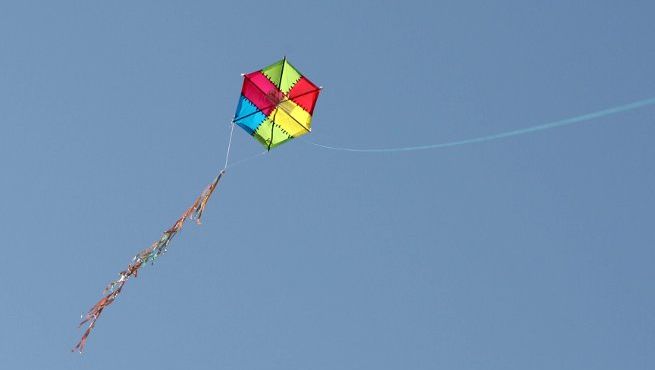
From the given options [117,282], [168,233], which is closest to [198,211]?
[168,233]

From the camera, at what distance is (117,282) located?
33500 millimetres

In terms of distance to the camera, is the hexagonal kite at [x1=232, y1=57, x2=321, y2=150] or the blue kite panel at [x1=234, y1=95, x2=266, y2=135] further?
the blue kite panel at [x1=234, y1=95, x2=266, y2=135]

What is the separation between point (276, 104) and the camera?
37375mm

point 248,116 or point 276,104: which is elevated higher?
point 276,104

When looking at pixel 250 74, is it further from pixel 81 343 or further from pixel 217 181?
pixel 81 343

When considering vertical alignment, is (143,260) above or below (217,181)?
below

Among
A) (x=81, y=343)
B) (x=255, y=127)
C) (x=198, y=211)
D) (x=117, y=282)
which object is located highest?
(x=255, y=127)

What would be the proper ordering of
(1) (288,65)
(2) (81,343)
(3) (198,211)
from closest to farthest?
(2) (81,343)
(3) (198,211)
(1) (288,65)

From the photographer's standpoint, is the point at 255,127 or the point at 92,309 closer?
the point at 92,309

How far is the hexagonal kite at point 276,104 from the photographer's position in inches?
1447

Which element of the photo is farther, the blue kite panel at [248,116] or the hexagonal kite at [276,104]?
the blue kite panel at [248,116]

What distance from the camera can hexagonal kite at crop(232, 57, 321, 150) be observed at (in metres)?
36.8

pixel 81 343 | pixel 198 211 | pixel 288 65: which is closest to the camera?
pixel 81 343

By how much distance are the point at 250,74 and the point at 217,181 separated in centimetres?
413
